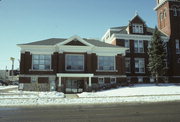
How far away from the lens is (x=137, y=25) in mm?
41219

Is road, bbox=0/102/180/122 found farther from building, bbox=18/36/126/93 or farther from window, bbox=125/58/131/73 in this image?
window, bbox=125/58/131/73

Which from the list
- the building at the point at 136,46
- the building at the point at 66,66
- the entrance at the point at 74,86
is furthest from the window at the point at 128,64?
the entrance at the point at 74,86

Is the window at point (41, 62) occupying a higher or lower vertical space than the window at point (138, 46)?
lower

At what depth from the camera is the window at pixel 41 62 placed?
105 feet

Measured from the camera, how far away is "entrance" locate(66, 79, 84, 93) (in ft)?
106

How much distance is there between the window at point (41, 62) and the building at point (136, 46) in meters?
14.8

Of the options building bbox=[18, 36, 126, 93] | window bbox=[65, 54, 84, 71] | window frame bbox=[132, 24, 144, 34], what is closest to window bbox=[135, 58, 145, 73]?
window frame bbox=[132, 24, 144, 34]

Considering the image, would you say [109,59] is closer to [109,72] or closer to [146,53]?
[109,72]

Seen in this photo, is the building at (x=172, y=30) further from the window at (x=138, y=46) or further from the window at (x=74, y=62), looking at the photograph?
the window at (x=74, y=62)

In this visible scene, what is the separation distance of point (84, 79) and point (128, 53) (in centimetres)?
1272

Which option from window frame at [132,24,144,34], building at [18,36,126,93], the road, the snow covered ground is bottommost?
the snow covered ground

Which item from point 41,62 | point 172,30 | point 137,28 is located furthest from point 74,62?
point 172,30

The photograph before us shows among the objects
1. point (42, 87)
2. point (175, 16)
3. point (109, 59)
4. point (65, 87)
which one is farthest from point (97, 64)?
point (175, 16)

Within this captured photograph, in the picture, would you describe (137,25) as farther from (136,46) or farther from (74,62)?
(74,62)
